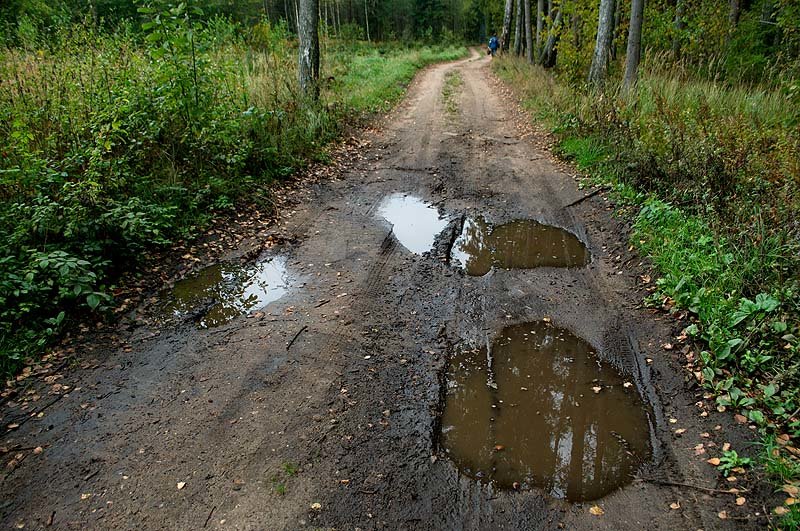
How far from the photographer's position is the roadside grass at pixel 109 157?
419 cm

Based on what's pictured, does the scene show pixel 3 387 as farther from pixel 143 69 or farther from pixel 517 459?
pixel 143 69

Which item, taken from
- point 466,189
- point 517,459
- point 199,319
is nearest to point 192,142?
point 199,319

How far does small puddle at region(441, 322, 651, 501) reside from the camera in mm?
2900

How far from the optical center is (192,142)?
21.9 ft

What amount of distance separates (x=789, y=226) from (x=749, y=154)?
5.66ft

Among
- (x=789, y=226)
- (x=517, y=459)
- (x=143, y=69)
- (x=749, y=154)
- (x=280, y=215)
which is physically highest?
(x=143, y=69)

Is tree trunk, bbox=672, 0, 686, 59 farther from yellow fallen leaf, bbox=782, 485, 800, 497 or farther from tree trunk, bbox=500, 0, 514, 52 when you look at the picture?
tree trunk, bbox=500, 0, 514, 52

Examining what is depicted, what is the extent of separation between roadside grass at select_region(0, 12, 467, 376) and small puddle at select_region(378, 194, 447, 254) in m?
1.86

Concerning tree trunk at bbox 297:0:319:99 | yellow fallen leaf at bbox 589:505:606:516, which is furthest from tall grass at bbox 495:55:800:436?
tree trunk at bbox 297:0:319:99

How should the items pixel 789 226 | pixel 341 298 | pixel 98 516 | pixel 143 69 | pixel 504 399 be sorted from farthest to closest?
pixel 143 69, pixel 341 298, pixel 789 226, pixel 504 399, pixel 98 516

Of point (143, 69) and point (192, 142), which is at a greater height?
point (143, 69)

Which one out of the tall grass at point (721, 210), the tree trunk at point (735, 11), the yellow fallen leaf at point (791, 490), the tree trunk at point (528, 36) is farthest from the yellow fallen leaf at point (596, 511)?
the tree trunk at point (528, 36)

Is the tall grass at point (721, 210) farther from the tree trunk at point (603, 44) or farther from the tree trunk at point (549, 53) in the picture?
the tree trunk at point (549, 53)

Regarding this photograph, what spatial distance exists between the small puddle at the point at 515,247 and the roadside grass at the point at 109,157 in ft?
10.2
